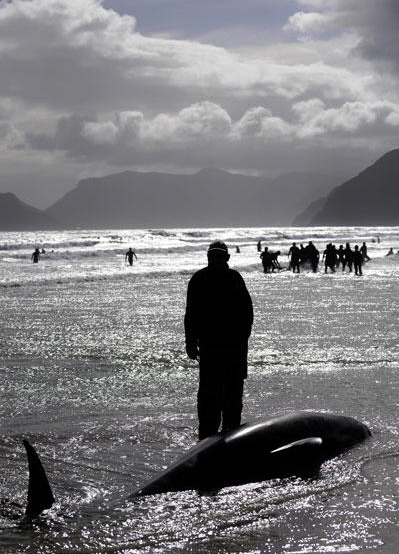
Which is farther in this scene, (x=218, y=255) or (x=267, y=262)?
(x=267, y=262)

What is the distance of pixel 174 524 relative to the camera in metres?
5.75

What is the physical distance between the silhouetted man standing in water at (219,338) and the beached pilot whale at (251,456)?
26.3 inches

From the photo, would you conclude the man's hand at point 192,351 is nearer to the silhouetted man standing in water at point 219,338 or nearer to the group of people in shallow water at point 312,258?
the silhouetted man standing in water at point 219,338

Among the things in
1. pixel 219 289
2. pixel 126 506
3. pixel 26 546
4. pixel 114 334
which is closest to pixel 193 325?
pixel 219 289

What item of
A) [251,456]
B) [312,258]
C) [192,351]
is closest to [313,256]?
[312,258]

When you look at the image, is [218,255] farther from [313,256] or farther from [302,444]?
[313,256]

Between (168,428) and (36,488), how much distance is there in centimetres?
288

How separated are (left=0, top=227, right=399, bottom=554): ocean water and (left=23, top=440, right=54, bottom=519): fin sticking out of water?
10 cm

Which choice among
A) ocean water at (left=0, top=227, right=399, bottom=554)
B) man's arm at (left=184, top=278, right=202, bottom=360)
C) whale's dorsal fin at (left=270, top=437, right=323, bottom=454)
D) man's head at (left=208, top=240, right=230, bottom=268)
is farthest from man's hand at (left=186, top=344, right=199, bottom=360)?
whale's dorsal fin at (left=270, top=437, right=323, bottom=454)

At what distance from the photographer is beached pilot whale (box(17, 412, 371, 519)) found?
21.6ft

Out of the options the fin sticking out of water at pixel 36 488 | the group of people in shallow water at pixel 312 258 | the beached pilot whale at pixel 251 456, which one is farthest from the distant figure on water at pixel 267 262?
the fin sticking out of water at pixel 36 488

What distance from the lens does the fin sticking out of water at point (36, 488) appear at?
580 centimetres

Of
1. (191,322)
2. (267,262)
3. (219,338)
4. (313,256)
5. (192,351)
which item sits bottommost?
(267,262)

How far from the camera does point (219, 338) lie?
25.8 feet
